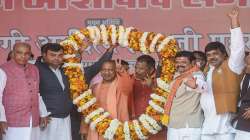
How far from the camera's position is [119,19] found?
9.12 metres

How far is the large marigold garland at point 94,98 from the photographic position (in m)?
6.90

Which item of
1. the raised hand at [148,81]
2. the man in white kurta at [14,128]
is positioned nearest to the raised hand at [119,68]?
the raised hand at [148,81]

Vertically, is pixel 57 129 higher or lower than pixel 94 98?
lower

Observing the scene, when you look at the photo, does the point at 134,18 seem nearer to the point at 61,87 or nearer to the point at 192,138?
the point at 61,87

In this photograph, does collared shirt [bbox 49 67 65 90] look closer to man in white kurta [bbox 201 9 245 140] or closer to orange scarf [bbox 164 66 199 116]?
orange scarf [bbox 164 66 199 116]

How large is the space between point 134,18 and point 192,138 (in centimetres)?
302

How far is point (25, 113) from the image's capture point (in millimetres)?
6719

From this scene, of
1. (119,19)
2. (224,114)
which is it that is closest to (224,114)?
(224,114)

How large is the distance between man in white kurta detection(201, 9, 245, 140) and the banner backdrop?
8.66 ft

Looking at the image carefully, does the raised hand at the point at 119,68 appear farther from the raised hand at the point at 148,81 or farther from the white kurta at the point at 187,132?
the white kurta at the point at 187,132

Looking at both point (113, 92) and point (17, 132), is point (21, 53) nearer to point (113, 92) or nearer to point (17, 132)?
point (17, 132)

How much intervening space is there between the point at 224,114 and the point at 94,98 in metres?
1.45

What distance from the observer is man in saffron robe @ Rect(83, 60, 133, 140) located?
7016 mm

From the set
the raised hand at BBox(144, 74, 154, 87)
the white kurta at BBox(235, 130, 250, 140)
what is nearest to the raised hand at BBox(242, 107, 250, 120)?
the white kurta at BBox(235, 130, 250, 140)
